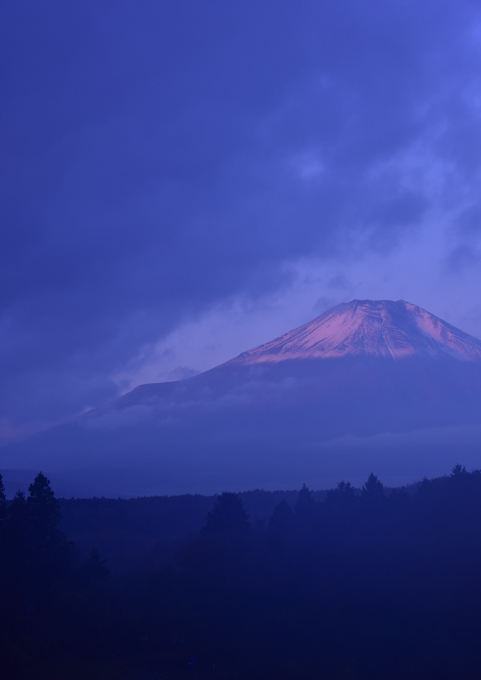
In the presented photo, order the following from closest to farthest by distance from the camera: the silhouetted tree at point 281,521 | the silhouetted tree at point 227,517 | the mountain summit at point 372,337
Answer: the silhouetted tree at point 227,517 → the silhouetted tree at point 281,521 → the mountain summit at point 372,337

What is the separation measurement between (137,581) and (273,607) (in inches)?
221

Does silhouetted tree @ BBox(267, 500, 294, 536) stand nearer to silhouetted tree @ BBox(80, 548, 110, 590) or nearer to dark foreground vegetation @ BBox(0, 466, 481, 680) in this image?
dark foreground vegetation @ BBox(0, 466, 481, 680)

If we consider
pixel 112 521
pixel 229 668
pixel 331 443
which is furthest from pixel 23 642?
pixel 331 443

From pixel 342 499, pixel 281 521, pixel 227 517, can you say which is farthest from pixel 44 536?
pixel 342 499

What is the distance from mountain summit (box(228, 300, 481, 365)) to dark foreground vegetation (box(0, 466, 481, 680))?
348 feet

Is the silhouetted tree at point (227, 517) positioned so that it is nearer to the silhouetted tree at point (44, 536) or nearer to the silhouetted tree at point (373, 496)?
the silhouetted tree at point (373, 496)

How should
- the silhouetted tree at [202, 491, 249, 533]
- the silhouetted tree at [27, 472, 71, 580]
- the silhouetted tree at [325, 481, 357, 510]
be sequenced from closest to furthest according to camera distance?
1. the silhouetted tree at [27, 472, 71, 580]
2. the silhouetted tree at [202, 491, 249, 533]
3. the silhouetted tree at [325, 481, 357, 510]

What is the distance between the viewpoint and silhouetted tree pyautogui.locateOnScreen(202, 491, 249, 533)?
3300 cm

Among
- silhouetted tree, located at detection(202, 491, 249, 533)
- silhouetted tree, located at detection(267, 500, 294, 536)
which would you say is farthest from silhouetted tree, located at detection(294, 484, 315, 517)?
silhouetted tree, located at detection(202, 491, 249, 533)

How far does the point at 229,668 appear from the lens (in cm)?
2036

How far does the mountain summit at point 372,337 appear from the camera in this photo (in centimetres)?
13738

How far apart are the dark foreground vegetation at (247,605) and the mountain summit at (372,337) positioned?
105987 millimetres

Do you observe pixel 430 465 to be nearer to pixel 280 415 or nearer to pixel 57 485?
pixel 280 415

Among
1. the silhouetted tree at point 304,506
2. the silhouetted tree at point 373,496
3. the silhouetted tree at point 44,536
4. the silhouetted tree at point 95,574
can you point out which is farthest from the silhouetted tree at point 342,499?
the silhouetted tree at point 44,536
